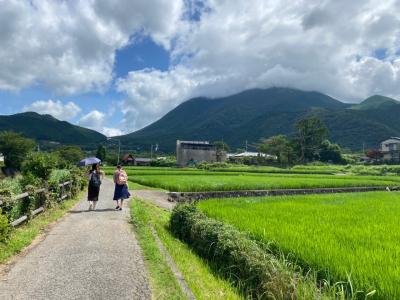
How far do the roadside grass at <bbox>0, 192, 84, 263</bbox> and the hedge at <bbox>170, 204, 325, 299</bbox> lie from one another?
3945 mm

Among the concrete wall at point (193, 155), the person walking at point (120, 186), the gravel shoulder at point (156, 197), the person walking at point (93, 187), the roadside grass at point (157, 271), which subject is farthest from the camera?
the concrete wall at point (193, 155)

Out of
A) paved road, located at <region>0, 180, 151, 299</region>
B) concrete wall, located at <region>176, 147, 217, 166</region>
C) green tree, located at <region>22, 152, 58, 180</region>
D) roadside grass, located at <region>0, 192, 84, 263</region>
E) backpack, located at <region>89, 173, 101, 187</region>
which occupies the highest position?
concrete wall, located at <region>176, 147, 217, 166</region>

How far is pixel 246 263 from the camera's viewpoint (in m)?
6.77

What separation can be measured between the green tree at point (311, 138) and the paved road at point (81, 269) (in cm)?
8923

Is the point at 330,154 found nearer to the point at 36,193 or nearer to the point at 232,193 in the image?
the point at 232,193

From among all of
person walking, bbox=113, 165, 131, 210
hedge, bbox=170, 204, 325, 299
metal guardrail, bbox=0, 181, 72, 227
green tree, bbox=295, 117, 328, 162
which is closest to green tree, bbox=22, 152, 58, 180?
metal guardrail, bbox=0, 181, 72, 227

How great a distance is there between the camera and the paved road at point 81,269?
17.8ft

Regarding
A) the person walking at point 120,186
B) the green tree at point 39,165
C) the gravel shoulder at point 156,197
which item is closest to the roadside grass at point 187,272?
the person walking at point 120,186

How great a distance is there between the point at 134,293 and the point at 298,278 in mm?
2404

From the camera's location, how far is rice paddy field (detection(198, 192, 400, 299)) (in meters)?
5.21

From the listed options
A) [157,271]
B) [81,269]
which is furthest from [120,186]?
[157,271]

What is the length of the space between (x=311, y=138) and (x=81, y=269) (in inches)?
3692

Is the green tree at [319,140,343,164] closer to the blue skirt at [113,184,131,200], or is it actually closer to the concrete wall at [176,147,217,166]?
the concrete wall at [176,147,217,166]

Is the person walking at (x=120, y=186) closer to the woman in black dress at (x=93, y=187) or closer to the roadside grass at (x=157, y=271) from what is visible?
the woman in black dress at (x=93, y=187)
